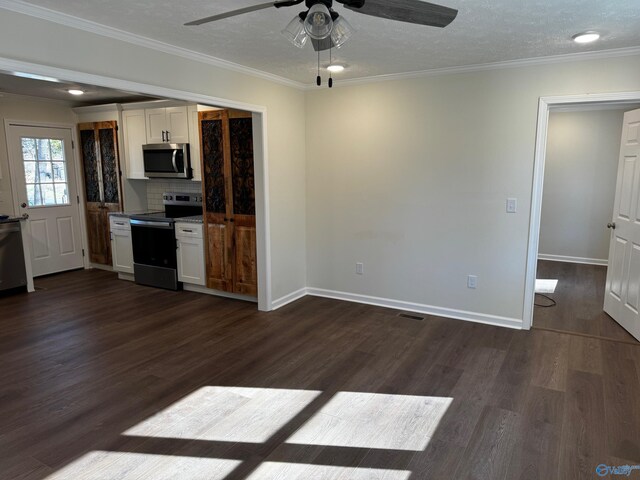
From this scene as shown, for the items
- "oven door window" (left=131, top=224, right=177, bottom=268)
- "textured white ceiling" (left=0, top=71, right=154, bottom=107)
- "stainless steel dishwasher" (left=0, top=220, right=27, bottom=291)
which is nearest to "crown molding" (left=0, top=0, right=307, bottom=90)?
"textured white ceiling" (left=0, top=71, right=154, bottom=107)

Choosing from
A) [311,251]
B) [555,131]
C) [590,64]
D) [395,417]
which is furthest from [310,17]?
[555,131]

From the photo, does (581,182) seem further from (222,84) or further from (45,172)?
(45,172)

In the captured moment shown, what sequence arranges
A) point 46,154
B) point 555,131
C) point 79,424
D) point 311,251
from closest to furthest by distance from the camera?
point 79,424
point 311,251
point 46,154
point 555,131

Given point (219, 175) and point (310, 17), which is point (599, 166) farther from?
point (310, 17)

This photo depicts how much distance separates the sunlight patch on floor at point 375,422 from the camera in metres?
2.45

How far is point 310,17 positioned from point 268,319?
3.15m

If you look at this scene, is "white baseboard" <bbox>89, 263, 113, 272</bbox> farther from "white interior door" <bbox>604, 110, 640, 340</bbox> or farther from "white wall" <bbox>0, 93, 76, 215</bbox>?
"white interior door" <bbox>604, 110, 640, 340</bbox>

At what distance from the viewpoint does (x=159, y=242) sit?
17.6 ft

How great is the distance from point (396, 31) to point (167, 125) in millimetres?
3491

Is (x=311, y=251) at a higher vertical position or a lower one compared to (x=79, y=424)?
higher

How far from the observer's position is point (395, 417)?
2.68 m

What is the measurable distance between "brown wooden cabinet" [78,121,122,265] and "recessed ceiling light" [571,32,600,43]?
214 inches

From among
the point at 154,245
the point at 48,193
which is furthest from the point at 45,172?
the point at 154,245

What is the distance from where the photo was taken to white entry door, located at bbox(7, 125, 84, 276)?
5770mm
